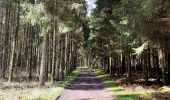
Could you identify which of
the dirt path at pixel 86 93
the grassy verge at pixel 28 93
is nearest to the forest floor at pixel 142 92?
the dirt path at pixel 86 93

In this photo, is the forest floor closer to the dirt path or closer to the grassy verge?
the dirt path

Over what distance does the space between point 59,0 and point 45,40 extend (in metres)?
3.76

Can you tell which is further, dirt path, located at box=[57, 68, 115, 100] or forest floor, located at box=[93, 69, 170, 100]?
dirt path, located at box=[57, 68, 115, 100]

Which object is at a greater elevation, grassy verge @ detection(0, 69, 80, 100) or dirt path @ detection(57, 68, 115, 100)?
grassy verge @ detection(0, 69, 80, 100)

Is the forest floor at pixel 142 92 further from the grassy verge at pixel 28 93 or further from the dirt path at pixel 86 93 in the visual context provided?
the grassy verge at pixel 28 93

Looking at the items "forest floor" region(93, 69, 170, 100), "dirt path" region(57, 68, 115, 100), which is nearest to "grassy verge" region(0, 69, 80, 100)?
"dirt path" region(57, 68, 115, 100)

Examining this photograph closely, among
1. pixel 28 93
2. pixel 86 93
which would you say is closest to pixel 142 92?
pixel 86 93

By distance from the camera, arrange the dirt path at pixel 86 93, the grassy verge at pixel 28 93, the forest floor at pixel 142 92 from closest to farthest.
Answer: the grassy verge at pixel 28 93
the forest floor at pixel 142 92
the dirt path at pixel 86 93

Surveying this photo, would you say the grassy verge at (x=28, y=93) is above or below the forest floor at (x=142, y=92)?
above

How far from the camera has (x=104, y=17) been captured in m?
43.1

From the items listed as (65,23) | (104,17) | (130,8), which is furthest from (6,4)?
(130,8)

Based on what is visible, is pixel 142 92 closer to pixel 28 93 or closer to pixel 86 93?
pixel 86 93

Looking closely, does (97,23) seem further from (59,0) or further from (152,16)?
(152,16)

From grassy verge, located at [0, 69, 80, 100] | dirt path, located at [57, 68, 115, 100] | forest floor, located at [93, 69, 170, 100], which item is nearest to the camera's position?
grassy verge, located at [0, 69, 80, 100]
